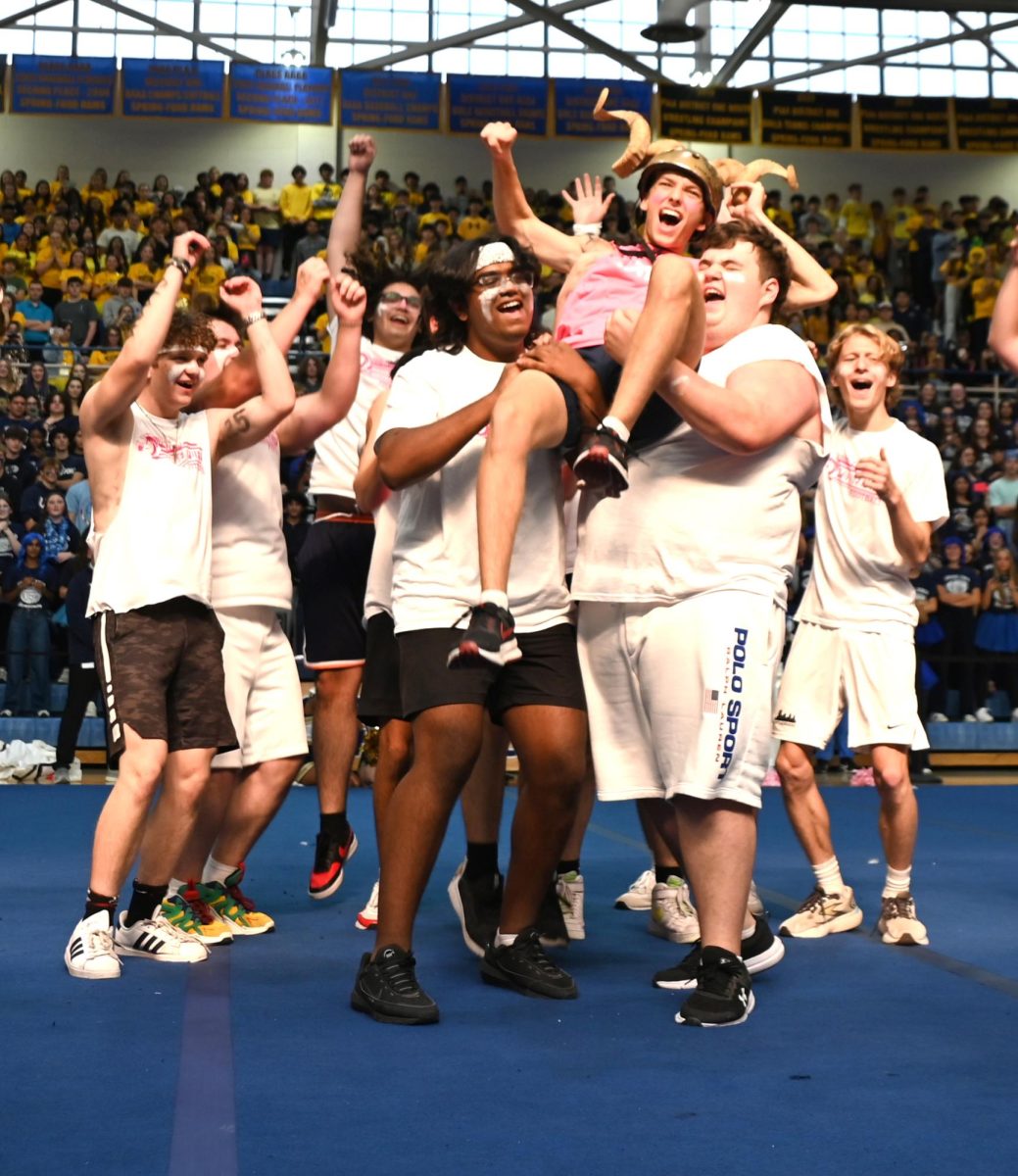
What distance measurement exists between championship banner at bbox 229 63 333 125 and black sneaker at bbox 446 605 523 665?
865 inches

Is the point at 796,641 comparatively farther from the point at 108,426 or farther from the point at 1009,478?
the point at 1009,478

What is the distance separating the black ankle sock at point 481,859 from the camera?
4.37 meters

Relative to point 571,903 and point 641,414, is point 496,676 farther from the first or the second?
point 571,903

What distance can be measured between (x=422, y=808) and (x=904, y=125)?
932 inches

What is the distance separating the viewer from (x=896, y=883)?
15.6ft

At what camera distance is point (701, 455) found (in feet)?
12.1

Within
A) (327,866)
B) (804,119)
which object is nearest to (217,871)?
(327,866)

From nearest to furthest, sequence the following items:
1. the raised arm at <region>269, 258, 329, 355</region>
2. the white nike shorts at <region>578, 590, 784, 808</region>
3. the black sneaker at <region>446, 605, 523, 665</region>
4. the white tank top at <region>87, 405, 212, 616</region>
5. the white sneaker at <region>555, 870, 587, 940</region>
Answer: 1. the black sneaker at <region>446, 605, 523, 665</region>
2. the white nike shorts at <region>578, 590, 784, 808</region>
3. the white tank top at <region>87, 405, 212, 616</region>
4. the raised arm at <region>269, 258, 329, 355</region>
5. the white sneaker at <region>555, 870, 587, 940</region>

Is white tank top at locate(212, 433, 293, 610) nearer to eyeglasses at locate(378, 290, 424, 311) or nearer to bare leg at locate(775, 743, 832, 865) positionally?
eyeglasses at locate(378, 290, 424, 311)

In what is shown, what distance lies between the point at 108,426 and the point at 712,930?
209cm

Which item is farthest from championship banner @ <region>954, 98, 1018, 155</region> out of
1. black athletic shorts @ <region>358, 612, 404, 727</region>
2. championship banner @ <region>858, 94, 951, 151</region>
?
black athletic shorts @ <region>358, 612, 404, 727</region>

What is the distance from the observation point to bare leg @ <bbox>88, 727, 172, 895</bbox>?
13.4 ft

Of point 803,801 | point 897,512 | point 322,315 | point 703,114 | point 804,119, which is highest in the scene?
point 804,119

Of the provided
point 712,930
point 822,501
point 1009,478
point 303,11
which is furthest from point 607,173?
point 712,930
